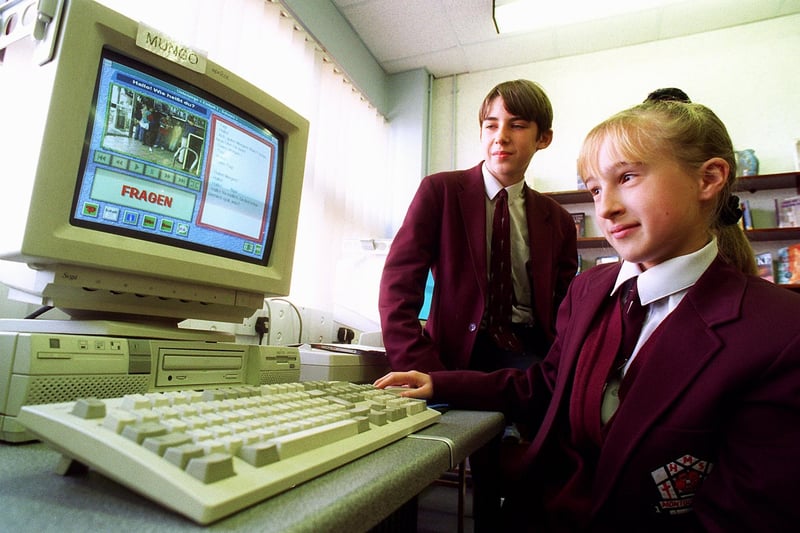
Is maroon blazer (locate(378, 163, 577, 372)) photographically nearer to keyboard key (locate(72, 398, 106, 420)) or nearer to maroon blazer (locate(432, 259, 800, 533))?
maroon blazer (locate(432, 259, 800, 533))

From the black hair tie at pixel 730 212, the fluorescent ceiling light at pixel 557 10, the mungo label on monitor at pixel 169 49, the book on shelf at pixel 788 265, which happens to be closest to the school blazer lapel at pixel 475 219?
the black hair tie at pixel 730 212

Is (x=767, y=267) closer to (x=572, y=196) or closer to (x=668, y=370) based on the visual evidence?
(x=572, y=196)

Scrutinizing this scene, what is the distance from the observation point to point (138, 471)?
0.31 m

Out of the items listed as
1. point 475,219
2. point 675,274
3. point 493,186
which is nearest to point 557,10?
Result: point 493,186

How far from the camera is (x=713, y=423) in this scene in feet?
1.98

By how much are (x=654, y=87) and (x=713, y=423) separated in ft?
10.9

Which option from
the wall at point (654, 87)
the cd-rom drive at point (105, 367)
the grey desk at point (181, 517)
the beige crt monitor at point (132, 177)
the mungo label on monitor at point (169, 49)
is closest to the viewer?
the grey desk at point (181, 517)

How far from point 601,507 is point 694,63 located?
352cm

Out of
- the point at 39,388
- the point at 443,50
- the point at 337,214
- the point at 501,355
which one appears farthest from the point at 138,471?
the point at 443,50

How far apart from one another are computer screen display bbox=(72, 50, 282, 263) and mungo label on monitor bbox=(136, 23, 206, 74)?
1.3 inches

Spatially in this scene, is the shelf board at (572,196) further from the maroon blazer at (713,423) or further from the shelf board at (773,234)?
the maroon blazer at (713,423)

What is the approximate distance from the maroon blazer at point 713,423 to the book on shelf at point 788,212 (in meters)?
2.67

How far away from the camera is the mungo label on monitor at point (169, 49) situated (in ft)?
2.32

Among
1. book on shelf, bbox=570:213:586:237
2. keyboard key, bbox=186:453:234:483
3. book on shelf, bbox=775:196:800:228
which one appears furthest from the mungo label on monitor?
book on shelf, bbox=775:196:800:228
